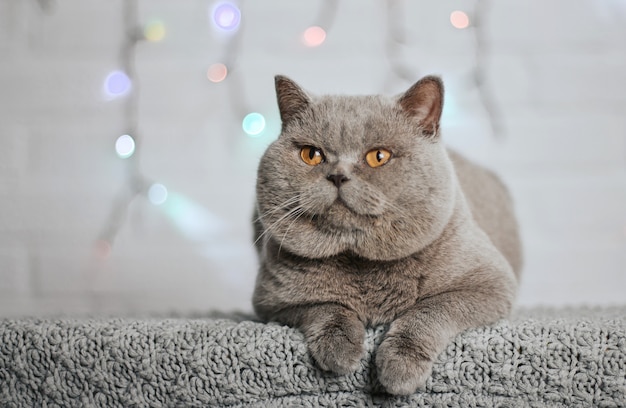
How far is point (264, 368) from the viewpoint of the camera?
1.04m

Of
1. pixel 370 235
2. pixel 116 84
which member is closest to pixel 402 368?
pixel 370 235

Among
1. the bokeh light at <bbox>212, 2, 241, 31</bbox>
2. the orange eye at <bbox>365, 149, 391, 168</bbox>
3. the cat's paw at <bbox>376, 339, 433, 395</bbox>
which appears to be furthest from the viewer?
the bokeh light at <bbox>212, 2, 241, 31</bbox>

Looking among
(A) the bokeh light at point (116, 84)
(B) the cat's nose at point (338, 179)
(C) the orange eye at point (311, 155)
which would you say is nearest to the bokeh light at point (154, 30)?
(A) the bokeh light at point (116, 84)

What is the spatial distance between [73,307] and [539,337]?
1.42 metres

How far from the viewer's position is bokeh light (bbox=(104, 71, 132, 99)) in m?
1.90

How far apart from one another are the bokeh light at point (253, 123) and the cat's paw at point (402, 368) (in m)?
1.06

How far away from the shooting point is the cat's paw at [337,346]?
983 millimetres

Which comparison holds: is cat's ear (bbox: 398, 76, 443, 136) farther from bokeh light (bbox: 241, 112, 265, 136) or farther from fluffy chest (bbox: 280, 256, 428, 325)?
bokeh light (bbox: 241, 112, 265, 136)

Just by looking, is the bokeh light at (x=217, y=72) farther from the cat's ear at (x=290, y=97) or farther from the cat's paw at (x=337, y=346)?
the cat's paw at (x=337, y=346)

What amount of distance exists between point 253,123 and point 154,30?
405mm

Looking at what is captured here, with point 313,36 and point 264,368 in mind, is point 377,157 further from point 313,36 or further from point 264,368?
point 313,36

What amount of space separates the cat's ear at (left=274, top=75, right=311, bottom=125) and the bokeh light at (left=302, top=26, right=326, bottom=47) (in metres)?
0.73

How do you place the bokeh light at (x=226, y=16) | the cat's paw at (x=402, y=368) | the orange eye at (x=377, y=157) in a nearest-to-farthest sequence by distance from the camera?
1. the cat's paw at (x=402, y=368)
2. the orange eye at (x=377, y=157)
3. the bokeh light at (x=226, y=16)

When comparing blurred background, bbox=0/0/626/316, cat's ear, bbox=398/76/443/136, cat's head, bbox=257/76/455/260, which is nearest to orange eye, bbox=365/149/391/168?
cat's head, bbox=257/76/455/260
